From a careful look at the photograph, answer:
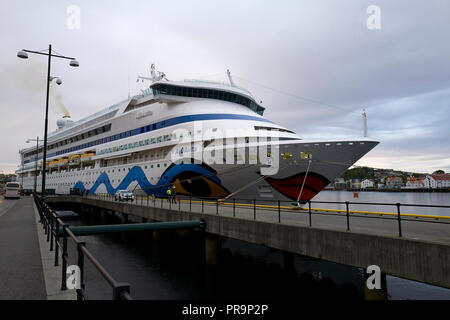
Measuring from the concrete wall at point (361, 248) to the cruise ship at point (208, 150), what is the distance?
23.0 ft

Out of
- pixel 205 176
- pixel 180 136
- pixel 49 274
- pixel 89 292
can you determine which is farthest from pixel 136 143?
pixel 49 274

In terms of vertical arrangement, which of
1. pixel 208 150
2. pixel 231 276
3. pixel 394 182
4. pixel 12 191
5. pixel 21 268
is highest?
pixel 208 150

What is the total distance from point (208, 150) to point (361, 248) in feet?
45.1

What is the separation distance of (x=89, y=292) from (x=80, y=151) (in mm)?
38300

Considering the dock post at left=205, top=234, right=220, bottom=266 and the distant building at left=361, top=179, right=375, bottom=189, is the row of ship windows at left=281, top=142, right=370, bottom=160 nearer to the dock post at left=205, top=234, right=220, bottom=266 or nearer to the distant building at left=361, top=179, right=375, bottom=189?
the dock post at left=205, top=234, right=220, bottom=266

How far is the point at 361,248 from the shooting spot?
7840 millimetres

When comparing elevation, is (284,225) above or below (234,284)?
above

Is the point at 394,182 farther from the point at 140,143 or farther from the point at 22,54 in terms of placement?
the point at 22,54

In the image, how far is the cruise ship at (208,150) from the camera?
60.9 ft

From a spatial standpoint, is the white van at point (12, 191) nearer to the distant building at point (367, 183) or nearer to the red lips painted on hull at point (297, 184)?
the red lips painted on hull at point (297, 184)

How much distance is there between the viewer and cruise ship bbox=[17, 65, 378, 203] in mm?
18562

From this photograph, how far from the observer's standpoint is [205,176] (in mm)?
20641

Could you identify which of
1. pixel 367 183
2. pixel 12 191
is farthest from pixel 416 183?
pixel 12 191
